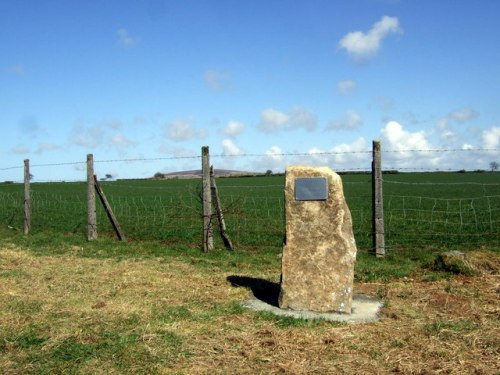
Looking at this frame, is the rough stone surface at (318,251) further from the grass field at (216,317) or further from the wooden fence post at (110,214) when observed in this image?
the wooden fence post at (110,214)

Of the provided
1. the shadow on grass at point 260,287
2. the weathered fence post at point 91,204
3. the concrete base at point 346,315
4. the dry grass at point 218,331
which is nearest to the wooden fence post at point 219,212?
the shadow on grass at point 260,287

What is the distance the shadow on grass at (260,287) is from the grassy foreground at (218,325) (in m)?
0.09

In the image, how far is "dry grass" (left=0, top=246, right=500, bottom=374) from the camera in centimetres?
468

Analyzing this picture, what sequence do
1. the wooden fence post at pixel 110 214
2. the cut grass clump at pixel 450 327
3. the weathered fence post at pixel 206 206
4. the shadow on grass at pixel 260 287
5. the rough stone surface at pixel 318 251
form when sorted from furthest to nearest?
1. the wooden fence post at pixel 110 214
2. the weathered fence post at pixel 206 206
3. the shadow on grass at pixel 260 287
4. the rough stone surface at pixel 318 251
5. the cut grass clump at pixel 450 327

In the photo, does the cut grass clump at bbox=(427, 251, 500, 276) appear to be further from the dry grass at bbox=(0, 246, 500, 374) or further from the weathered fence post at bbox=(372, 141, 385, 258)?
the weathered fence post at bbox=(372, 141, 385, 258)

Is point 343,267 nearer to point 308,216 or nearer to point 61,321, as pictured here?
point 308,216

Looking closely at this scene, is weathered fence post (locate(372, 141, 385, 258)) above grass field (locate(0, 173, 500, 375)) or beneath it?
above

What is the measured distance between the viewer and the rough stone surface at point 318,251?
6.57 metres

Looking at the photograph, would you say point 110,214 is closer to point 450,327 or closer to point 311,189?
point 311,189

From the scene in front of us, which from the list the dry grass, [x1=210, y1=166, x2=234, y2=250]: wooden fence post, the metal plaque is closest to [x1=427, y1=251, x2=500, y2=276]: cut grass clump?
the dry grass

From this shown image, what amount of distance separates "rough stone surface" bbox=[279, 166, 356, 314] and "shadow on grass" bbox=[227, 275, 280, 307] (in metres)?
0.45

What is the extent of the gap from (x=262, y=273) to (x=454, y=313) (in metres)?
3.35

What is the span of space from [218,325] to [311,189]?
2.02 metres

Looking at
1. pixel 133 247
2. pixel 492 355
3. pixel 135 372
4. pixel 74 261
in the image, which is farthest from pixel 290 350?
pixel 133 247
